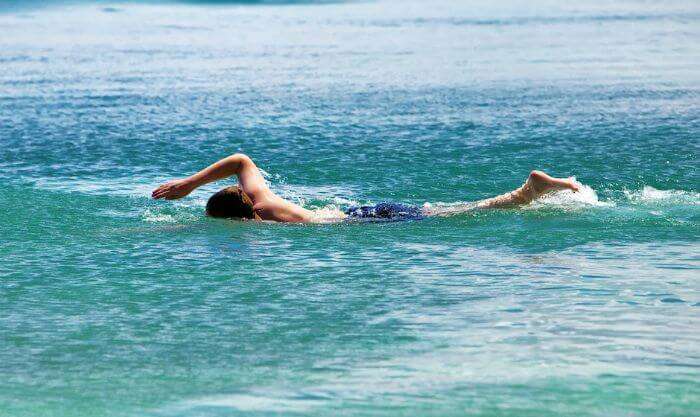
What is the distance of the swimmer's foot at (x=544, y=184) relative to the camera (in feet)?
32.1

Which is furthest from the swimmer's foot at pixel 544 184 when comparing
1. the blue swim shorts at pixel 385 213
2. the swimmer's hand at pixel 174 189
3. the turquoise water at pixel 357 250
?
the swimmer's hand at pixel 174 189

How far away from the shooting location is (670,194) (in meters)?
11.0

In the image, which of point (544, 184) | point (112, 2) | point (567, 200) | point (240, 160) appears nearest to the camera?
point (544, 184)

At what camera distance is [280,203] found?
1012 cm

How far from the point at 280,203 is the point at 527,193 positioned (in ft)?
6.96

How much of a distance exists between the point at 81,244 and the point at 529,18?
25.9 meters

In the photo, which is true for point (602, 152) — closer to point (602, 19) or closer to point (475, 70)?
point (475, 70)

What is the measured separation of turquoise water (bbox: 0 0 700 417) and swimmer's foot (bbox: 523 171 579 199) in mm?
301

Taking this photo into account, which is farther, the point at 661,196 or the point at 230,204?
the point at 661,196

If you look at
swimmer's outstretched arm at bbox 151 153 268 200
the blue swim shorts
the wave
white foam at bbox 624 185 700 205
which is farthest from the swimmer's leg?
the wave

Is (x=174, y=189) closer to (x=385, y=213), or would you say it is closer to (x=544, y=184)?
(x=385, y=213)

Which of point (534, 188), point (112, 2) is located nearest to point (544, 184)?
point (534, 188)

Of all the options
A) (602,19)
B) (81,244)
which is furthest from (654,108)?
(602,19)

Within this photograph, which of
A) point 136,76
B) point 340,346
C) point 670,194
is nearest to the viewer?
point 340,346
